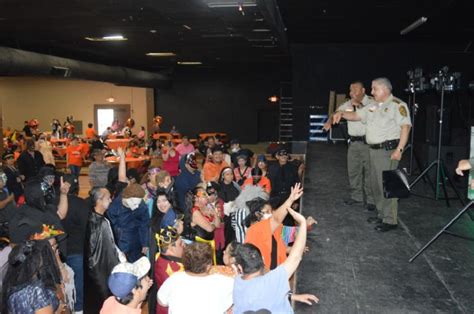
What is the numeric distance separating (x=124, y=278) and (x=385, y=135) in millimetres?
2846

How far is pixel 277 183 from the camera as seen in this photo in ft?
23.1

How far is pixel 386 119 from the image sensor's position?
15.6 ft

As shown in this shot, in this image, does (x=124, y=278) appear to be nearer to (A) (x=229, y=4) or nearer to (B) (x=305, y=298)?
Result: (B) (x=305, y=298)

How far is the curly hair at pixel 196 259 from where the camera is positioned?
314 cm

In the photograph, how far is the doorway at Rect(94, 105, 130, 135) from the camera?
24109 mm

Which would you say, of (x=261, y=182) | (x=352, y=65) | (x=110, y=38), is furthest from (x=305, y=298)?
(x=352, y=65)

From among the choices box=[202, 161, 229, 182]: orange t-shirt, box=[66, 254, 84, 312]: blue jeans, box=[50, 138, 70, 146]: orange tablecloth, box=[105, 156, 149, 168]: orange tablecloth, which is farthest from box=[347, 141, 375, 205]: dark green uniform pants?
box=[50, 138, 70, 146]: orange tablecloth

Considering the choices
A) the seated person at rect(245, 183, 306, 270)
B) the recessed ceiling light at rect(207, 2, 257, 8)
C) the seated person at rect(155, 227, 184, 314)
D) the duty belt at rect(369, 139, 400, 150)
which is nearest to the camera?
the seated person at rect(245, 183, 306, 270)

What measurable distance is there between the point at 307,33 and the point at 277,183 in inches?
248

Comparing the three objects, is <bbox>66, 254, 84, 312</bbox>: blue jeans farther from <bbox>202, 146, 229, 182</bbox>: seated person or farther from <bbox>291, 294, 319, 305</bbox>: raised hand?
<bbox>202, 146, 229, 182</bbox>: seated person

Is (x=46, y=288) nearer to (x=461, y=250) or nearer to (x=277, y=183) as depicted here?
(x=461, y=250)

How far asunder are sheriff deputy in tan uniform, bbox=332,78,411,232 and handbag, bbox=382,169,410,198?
1.09 feet

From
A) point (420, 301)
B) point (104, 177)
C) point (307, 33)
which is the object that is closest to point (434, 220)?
point (420, 301)

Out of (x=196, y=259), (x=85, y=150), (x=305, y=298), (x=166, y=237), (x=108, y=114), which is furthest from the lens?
(x=108, y=114)
